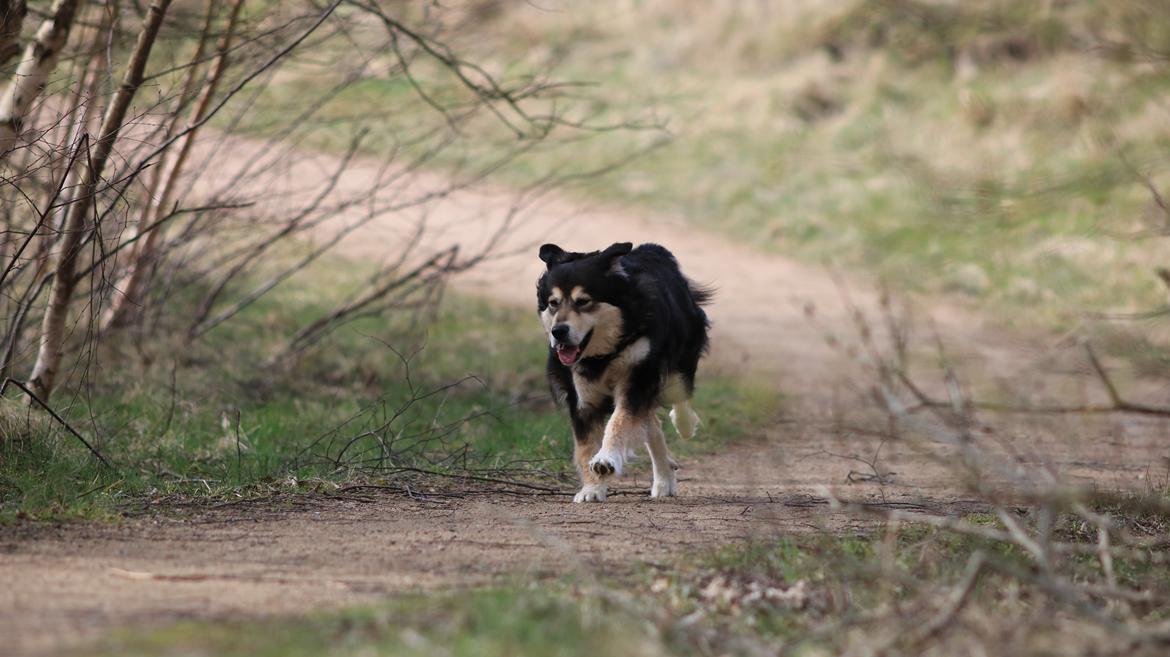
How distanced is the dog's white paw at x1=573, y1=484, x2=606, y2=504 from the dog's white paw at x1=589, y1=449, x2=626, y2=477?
0.13 metres

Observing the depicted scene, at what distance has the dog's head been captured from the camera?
23.9ft

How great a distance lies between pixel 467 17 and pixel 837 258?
924 centimetres

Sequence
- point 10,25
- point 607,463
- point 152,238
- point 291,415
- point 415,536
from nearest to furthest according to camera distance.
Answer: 1. point 415,536
2. point 607,463
3. point 10,25
4. point 291,415
5. point 152,238

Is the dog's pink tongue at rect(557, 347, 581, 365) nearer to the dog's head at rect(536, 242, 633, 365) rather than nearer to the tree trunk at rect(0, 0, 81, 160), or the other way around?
the dog's head at rect(536, 242, 633, 365)

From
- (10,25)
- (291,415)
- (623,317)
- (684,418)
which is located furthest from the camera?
(291,415)

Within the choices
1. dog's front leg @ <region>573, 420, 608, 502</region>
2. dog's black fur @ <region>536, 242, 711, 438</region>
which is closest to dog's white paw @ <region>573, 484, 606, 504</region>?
dog's front leg @ <region>573, 420, 608, 502</region>

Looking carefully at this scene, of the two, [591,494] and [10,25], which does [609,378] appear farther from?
[10,25]

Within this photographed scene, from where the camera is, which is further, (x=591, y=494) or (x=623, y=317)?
(x=623, y=317)

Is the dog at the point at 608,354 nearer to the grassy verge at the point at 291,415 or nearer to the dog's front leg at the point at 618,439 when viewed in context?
the dog's front leg at the point at 618,439

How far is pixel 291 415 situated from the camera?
30.8 ft

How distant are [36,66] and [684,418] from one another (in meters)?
4.42

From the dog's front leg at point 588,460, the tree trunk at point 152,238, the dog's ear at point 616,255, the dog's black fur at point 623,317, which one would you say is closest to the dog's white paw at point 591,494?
the dog's front leg at point 588,460

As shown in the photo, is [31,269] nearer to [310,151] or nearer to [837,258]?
[310,151]

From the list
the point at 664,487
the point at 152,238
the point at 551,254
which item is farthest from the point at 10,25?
the point at 664,487
